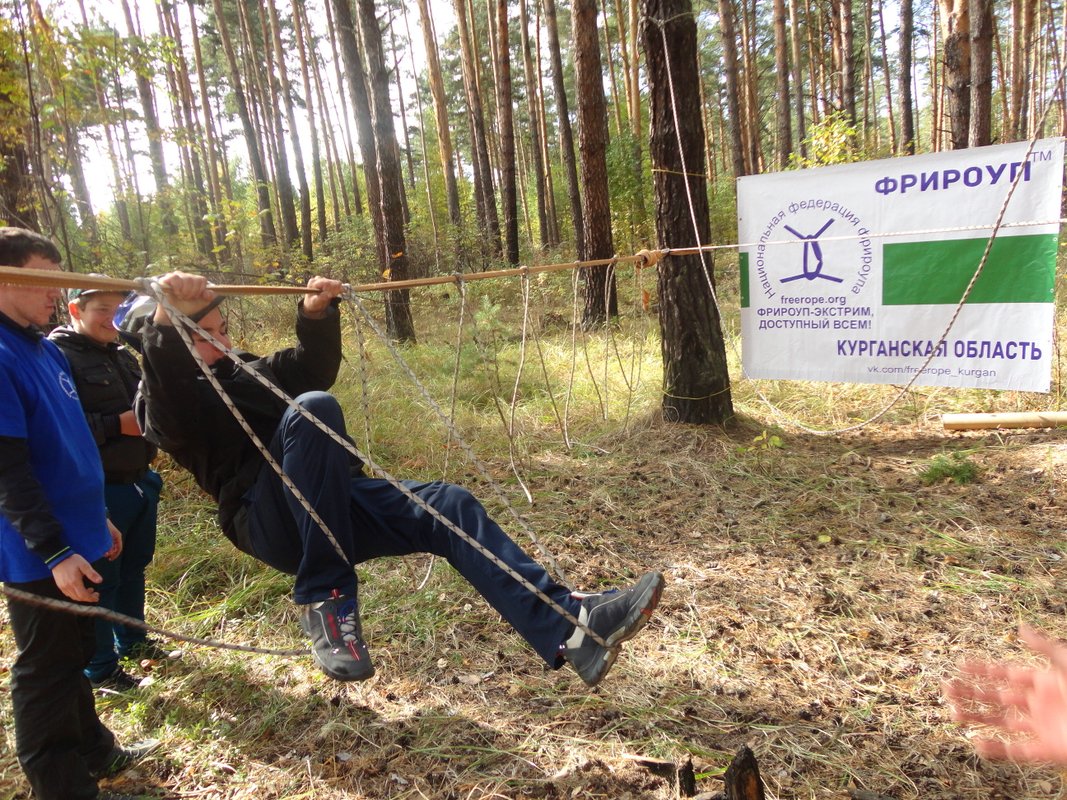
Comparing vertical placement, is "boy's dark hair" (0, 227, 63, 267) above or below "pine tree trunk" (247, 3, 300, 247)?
below

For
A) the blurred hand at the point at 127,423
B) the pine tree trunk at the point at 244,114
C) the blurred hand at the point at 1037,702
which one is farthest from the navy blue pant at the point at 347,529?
the pine tree trunk at the point at 244,114

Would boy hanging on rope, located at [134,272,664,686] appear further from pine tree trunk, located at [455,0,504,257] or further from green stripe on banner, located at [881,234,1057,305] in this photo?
pine tree trunk, located at [455,0,504,257]

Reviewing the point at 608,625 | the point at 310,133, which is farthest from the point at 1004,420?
the point at 310,133

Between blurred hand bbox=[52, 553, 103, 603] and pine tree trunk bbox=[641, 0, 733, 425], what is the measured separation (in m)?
3.61

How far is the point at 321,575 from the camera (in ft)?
6.39

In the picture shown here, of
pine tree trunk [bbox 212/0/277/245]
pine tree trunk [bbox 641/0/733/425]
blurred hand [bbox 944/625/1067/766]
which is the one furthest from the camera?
pine tree trunk [bbox 212/0/277/245]

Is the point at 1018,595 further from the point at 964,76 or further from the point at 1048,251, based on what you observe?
the point at 964,76

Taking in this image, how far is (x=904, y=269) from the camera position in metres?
3.77

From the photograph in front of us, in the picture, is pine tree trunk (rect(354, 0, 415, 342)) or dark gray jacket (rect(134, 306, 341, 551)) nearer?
dark gray jacket (rect(134, 306, 341, 551))

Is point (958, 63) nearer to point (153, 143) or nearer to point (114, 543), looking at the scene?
point (114, 543)

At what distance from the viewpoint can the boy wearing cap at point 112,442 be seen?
2.33 meters

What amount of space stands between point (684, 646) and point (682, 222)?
292cm

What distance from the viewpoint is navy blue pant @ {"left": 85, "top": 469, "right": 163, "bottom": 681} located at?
2.39 metres

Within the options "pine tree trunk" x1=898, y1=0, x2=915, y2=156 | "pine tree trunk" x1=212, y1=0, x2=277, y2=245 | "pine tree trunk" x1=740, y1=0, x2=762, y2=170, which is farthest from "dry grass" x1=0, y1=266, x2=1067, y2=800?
"pine tree trunk" x1=740, y1=0, x2=762, y2=170
